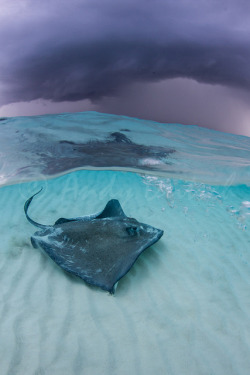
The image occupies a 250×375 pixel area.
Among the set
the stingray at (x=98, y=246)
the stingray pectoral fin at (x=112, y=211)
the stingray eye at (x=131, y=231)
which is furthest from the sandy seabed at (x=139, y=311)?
the stingray pectoral fin at (x=112, y=211)

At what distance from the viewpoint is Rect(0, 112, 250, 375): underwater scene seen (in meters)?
2.57

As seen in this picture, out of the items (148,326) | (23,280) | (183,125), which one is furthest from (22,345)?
(183,125)

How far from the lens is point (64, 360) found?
8.11 ft

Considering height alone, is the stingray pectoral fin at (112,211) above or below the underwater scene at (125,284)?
above

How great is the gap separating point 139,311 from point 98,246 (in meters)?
1.12

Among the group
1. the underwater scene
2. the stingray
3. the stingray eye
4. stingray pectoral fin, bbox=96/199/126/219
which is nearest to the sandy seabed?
the underwater scene

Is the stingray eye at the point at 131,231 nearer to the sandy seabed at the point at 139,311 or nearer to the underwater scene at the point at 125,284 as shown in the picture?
the underwater scene at the point at 125,284

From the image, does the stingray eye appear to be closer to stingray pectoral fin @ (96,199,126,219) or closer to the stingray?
the stingray

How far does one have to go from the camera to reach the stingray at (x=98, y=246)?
10.7 ft

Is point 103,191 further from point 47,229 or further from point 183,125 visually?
point 183,125

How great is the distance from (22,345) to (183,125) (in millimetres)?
14404

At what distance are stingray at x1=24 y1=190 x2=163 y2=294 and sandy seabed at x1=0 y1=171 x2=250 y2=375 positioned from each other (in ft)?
1.09

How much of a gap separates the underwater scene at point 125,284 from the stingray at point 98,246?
2cm

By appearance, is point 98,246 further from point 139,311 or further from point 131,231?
point 139,311
